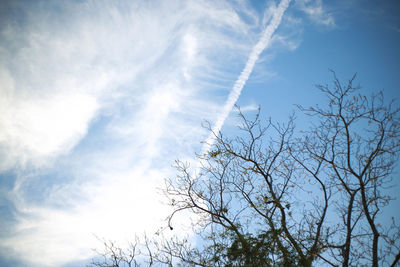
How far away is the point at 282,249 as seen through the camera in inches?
298

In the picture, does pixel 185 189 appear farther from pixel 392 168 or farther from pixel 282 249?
pixel 392 168

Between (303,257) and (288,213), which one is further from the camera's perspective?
(288,213)

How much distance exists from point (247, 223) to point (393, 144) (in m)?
5.59

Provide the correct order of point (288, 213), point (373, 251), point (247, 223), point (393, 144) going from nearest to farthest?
point (373, 251) < point (393, 144) < point (288, 213) < point (247, 223)

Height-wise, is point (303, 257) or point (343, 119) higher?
point (343, 119)

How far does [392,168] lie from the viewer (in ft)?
25.1

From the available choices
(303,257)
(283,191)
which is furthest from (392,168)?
(303,257)

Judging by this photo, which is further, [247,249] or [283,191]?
[283,191]

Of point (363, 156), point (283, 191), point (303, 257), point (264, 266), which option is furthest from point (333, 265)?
point (363, 156)

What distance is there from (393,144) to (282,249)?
501 cm

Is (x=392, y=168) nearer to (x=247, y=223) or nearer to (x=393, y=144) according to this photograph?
(x=393, y=144)

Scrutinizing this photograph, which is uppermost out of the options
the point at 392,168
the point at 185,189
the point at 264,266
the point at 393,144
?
the point at 393,144

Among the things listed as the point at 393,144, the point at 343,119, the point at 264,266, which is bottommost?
the point at 264,266

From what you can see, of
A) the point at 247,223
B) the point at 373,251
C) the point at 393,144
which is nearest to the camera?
the point at 373,251
